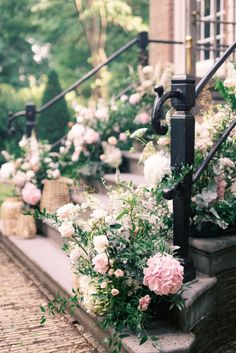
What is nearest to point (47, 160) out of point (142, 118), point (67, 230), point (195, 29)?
point (142, 118)

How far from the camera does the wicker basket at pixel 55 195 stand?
16.5 feet

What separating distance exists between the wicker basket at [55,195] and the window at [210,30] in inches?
88.2

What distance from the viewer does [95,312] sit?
113 inches

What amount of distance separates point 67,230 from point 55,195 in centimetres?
225

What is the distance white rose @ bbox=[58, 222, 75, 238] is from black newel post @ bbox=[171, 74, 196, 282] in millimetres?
553

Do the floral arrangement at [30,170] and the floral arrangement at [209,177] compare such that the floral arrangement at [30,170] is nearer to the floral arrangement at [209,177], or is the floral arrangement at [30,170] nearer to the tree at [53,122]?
the floral arrangement at [209,177]

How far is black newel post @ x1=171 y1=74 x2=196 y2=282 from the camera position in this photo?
2854 millimetres

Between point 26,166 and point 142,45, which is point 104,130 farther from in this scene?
point 142,45

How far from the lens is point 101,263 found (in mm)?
2676

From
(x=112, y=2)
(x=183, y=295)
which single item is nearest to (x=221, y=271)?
(x=183, y=295)

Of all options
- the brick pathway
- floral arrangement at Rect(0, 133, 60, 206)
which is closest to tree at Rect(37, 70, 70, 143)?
floral arrangement at Rect(0, 133, 60, 206)

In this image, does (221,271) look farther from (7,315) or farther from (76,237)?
(7,315)

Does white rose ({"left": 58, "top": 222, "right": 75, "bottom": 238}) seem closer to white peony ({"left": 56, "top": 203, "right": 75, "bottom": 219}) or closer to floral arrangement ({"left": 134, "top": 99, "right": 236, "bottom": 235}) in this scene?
white peony ({"left": 56, "top": 203, "right": 75, "bottom": 219})

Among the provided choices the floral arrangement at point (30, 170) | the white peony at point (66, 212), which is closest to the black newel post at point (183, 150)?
the white peony at point (66, 212)
